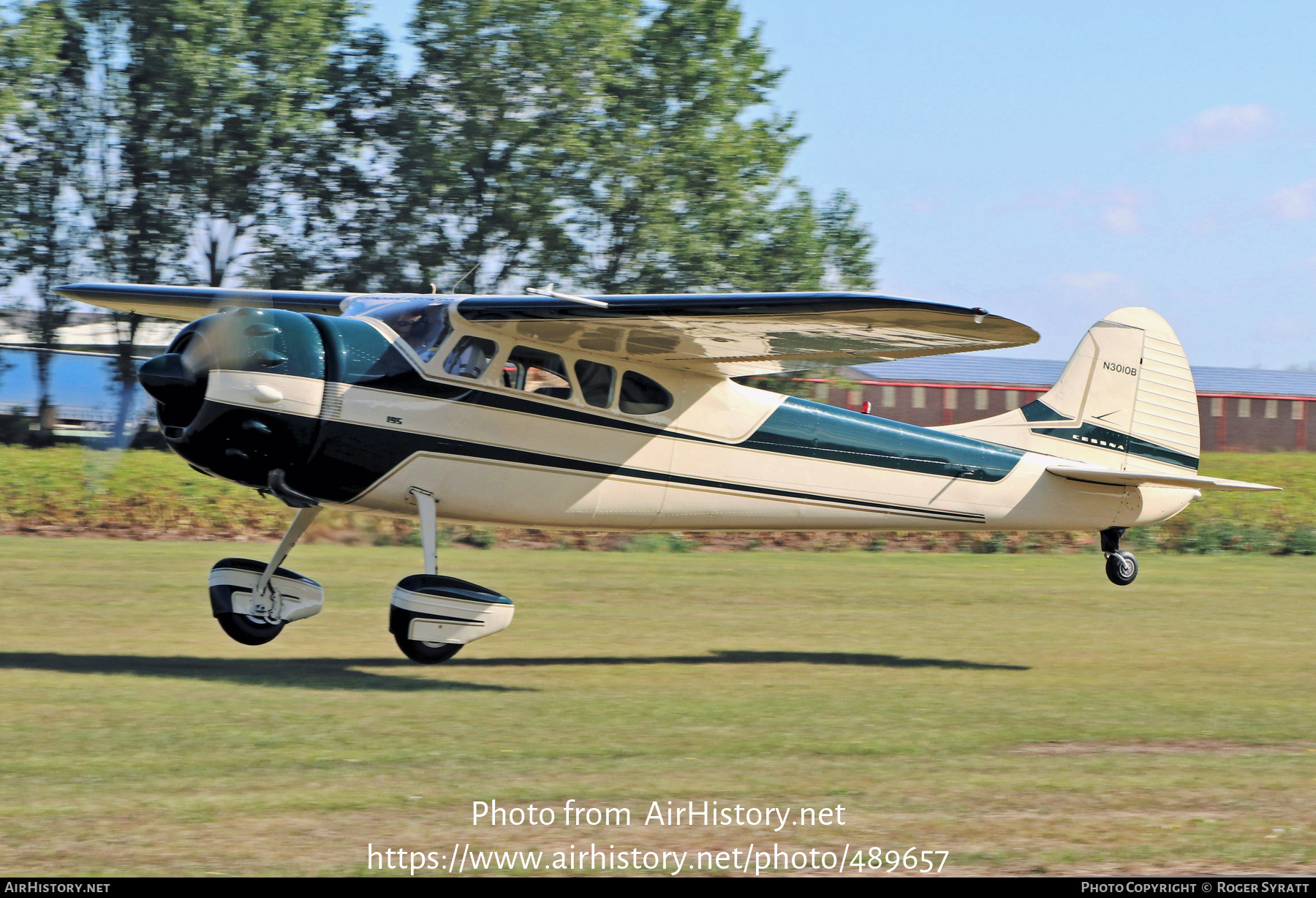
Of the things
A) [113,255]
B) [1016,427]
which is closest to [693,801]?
[1016,427]

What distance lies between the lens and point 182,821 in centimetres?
541

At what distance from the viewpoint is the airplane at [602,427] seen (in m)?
8.88

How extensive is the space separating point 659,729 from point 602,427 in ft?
10.8

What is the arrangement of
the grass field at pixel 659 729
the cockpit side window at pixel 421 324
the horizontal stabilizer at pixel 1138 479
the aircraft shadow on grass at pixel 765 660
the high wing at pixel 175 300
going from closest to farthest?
the grass field at pixel 659 729
the cockpit side window at pixel 421 324
the aircraft shadow on grass at pixel 765 660
the horizontal stabilizer at pixel 1138 479
the high wing at pixel 175 300

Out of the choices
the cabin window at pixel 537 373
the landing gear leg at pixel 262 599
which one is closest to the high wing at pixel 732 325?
the cabin window at pixel 537 373

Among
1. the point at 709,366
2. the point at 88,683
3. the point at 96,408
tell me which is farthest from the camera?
the point at 96,408

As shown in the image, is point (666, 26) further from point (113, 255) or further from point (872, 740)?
point (872, 740)

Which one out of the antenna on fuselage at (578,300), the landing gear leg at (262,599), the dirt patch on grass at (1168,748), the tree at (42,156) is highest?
the tree at (42,156)

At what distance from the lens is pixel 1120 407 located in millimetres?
12727

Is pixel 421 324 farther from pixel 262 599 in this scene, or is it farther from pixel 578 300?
pixel 262 599

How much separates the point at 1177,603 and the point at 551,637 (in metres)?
8.35

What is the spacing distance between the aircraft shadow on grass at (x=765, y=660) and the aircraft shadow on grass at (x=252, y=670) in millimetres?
832

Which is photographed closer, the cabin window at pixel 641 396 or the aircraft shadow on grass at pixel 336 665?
the aircraft shadow on grass at pixel 336 665

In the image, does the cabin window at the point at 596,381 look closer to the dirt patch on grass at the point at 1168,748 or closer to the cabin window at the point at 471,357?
the cabin window at the point at 471,357
